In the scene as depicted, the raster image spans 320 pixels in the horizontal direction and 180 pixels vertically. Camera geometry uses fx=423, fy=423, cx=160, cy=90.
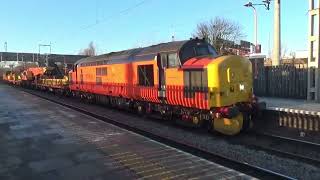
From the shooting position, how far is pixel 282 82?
2286cm

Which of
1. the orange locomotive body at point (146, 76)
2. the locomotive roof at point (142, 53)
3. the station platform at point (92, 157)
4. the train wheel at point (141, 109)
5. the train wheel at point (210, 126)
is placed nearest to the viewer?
the station platform at point (92, 157)

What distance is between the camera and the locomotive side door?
16.7 metres

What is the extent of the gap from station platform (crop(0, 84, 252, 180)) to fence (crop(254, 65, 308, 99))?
1068 cm

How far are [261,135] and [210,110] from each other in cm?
206

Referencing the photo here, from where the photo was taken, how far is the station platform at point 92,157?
884 cm

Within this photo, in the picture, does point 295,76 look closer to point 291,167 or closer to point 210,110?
point 210,110

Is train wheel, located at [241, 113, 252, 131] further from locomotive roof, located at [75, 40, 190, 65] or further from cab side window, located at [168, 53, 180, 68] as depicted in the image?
locomotive roof, located at [75, 40, 190, 65]

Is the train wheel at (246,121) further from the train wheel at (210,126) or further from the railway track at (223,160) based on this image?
the railway track at (223,160)

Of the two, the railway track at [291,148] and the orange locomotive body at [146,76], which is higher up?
the orange locomotive body at [146,76]

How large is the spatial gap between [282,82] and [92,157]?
15.1 m

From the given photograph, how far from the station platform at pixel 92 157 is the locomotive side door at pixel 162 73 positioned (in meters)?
2.54

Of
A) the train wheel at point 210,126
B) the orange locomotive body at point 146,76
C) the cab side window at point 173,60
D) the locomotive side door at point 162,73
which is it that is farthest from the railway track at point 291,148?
the locomotive side door at point 162,73

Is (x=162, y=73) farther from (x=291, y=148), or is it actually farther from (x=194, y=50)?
(x=291, y=148)

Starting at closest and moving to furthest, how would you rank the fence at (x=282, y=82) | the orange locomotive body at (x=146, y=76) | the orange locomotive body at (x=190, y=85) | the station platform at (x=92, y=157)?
1. the station platform at (x=92, y=157)
2. the orange locomotive body at (x=190, y=85)
3. the orange locomotive body at (x=146, y=76)
4. the fence at (x=282, y=82)
